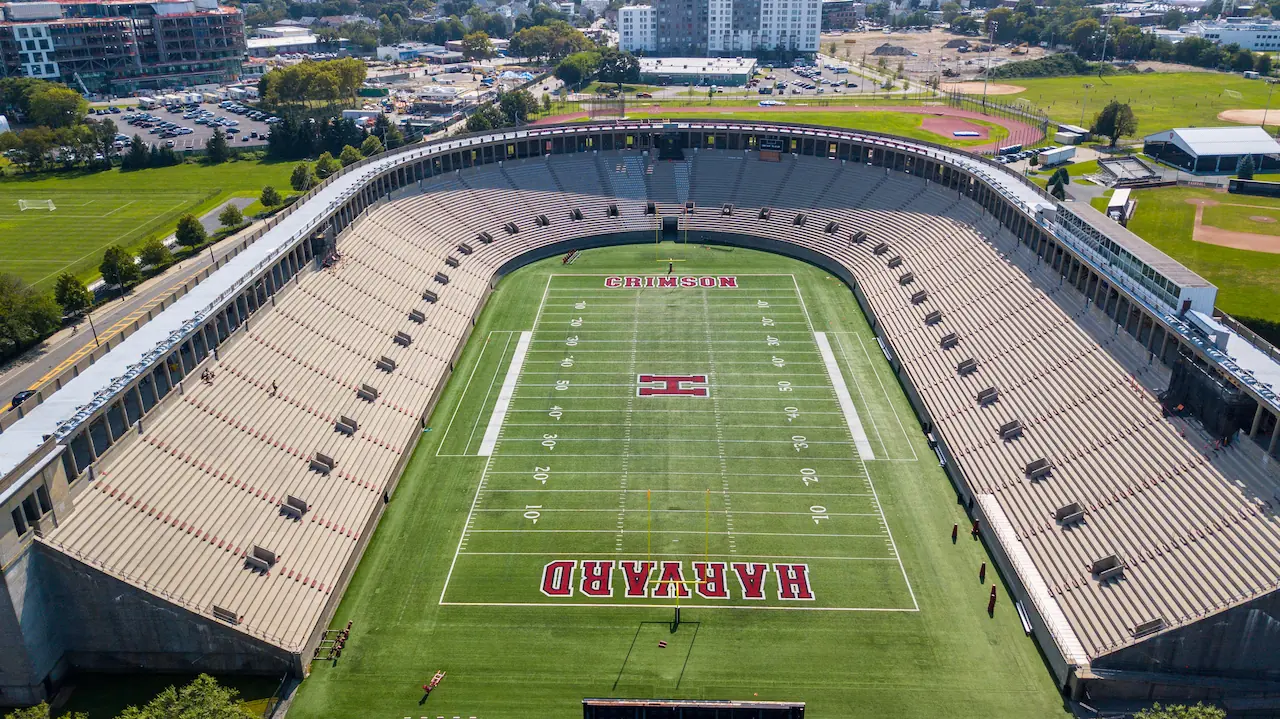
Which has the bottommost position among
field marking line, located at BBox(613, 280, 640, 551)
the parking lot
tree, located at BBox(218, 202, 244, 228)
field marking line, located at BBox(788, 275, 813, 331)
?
field marking line, located at BBox(613, 280, 640, 551)

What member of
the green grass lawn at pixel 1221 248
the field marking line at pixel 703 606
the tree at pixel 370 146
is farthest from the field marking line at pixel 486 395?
the tree at pixel 370 146

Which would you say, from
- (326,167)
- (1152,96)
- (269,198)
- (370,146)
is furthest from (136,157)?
(1152,96)

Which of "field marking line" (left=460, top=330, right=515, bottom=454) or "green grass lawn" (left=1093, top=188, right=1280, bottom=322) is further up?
"green grass lawn" (left=1093, top=188, right=1280, bottom=322)

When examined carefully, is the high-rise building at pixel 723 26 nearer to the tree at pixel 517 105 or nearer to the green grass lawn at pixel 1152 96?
the green grass lawn at pixel 1152 96

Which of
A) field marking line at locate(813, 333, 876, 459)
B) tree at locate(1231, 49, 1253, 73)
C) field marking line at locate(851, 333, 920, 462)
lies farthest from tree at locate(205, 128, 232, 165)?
tree at locate(1231, 49, 1253, 73)

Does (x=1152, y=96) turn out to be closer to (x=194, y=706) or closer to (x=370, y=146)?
(x=370, y=146)

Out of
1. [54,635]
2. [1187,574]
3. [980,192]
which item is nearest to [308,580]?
[54,635]

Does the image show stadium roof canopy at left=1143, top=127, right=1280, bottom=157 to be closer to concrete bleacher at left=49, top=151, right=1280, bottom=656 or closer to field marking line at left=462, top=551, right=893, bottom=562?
concrete bleacher at left=49, top=151, right=1280, bottom=656

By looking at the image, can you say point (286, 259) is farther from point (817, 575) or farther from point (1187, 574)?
point (1187, 574)
